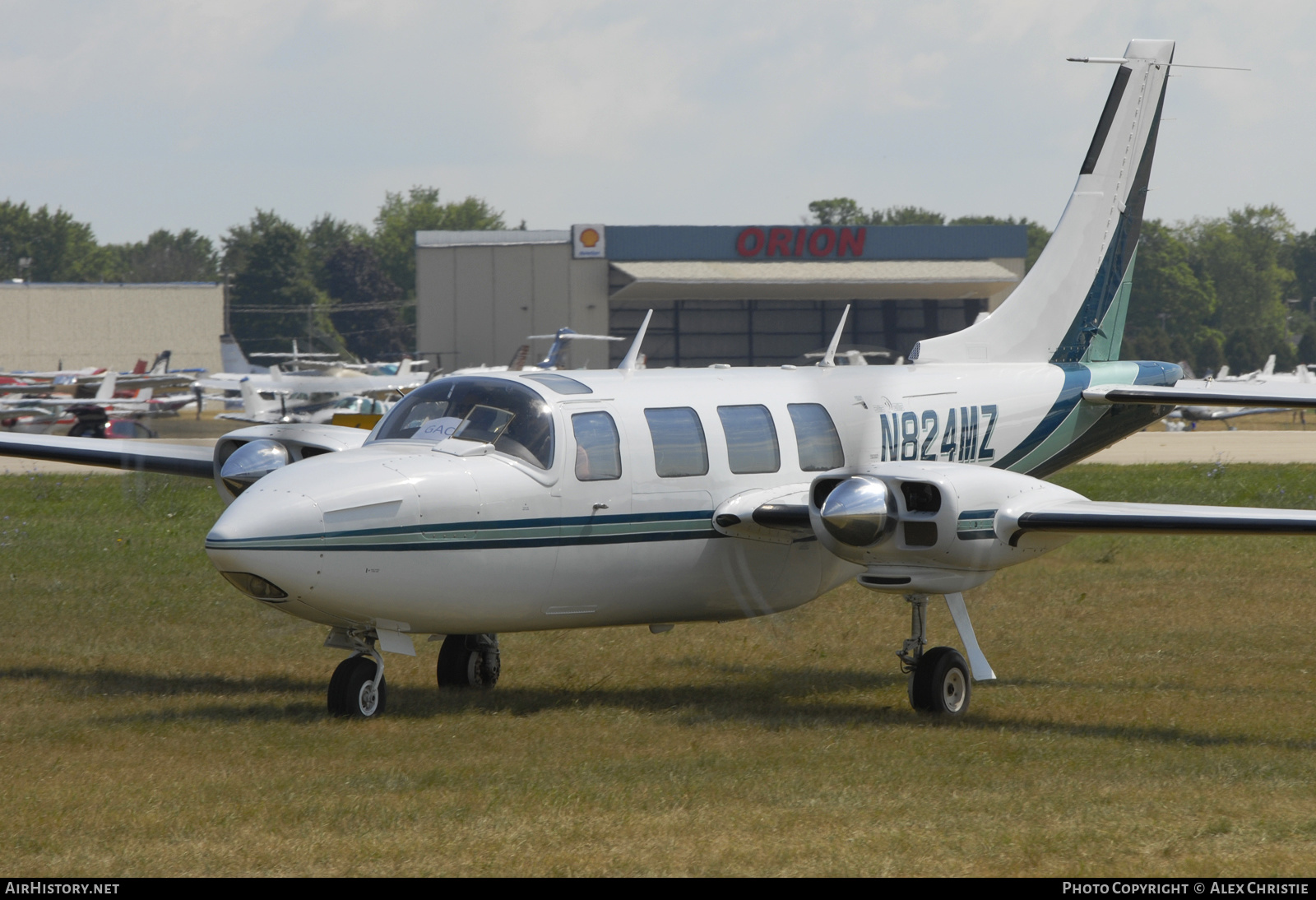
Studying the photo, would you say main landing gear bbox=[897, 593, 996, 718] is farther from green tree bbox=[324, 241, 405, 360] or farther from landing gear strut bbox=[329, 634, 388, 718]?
green tree bbox=[324, 241, 405, 360]

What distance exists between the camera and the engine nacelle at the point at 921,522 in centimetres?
1023

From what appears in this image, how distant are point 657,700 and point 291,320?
11266cm

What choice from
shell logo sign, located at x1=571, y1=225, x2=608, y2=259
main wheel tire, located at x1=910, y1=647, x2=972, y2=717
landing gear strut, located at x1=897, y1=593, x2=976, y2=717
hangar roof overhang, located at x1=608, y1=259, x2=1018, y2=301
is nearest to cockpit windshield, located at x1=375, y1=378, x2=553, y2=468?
landing gear strut, located at x1=897, y1=593, x2=976, y2=717

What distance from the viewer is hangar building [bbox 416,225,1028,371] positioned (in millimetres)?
73875

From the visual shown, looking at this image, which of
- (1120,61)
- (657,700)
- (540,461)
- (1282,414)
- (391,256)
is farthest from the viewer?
(391,256)

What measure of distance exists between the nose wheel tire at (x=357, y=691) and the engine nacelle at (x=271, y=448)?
6.26ft

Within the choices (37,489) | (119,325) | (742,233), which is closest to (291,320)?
(119,325)

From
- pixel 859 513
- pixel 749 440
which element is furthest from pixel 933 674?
pixel 749 440

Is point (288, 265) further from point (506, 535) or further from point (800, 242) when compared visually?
point (506, 535)

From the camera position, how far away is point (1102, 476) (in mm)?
31719

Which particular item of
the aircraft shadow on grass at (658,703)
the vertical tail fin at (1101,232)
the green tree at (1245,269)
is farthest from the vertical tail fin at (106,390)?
the green tree at (1245,269)

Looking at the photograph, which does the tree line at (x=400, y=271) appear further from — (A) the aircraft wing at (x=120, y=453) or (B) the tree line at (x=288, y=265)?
(A) the aircraft wing at (x=120, y=453)

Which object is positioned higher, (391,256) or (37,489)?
(391,256)

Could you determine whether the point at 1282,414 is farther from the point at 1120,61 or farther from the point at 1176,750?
the point at 1176,750
